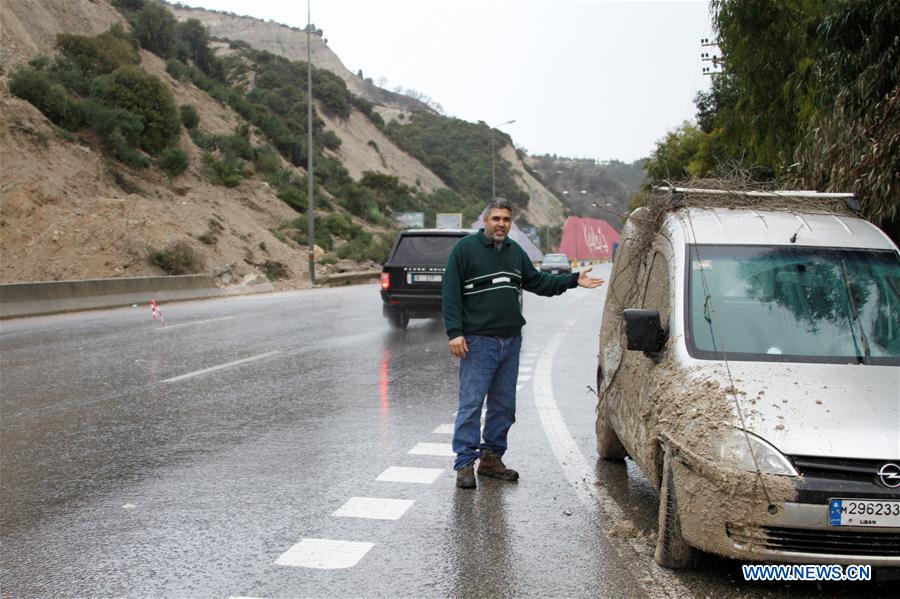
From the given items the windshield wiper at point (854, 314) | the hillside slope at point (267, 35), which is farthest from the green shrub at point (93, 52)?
the hillside slope at point (267, 35)

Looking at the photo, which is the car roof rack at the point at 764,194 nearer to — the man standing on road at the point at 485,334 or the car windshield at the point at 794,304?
the car windshield at the point at 794,304

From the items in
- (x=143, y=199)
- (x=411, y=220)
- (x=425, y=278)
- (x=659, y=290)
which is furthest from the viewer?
(x=411, y=220)

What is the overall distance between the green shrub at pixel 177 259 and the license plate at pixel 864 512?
96.8 ft

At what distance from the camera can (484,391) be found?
6.25 m

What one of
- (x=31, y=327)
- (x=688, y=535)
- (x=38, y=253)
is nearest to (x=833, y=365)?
(x=688, y=535)

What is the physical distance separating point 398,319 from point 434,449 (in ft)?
34.4

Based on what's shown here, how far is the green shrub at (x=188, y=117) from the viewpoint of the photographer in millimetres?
48469

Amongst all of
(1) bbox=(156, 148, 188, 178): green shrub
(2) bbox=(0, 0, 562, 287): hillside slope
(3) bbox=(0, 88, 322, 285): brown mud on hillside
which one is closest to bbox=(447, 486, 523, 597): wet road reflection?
(2) bbox=(0, 0, 562, 287): hillside slope

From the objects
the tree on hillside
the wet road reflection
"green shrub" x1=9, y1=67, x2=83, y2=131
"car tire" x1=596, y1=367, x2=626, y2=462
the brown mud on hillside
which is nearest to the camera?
the wet road reflection

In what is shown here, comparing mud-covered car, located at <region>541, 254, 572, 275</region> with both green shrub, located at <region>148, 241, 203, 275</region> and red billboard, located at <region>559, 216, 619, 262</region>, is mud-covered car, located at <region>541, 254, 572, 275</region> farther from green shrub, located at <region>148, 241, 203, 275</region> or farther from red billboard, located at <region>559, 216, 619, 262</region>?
red billboard, located at <region>559, 216, 619, 262</region>

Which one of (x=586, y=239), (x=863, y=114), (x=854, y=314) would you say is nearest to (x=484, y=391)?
(x=854, y=314)

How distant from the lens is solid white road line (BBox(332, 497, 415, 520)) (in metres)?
5.48

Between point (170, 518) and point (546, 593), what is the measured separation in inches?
98.0

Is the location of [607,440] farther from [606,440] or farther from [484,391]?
[484,391]
